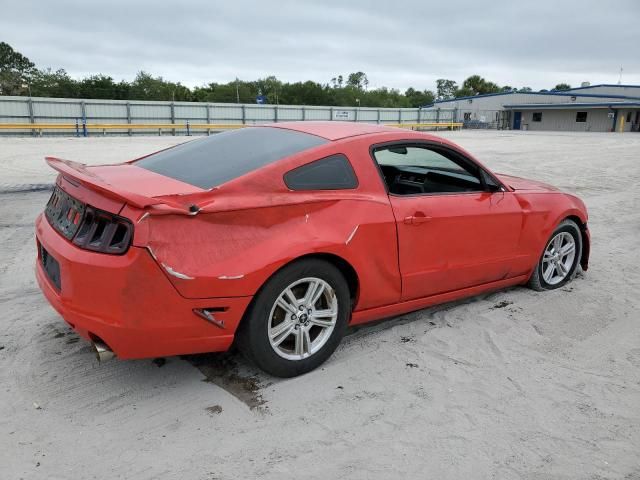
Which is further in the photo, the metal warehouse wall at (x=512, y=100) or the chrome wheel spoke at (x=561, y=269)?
the metal warehouse wall at (x=512, y=100)

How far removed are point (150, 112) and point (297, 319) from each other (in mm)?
34789

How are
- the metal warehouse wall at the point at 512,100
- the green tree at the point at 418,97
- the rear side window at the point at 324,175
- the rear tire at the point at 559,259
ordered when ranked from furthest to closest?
the green tree at the point at 418,97
the metal warehouse wall at the point at 512,100
the rear tire at the point at 559,259
the rear side window at the point at 324,175

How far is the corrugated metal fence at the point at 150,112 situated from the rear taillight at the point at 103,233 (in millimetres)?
30611

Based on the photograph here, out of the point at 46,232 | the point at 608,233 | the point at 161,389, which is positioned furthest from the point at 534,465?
the point at 608,233

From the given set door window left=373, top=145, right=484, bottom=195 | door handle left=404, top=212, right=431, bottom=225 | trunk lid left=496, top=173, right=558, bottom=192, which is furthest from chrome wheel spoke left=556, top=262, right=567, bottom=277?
door handle left=404, top=212, right=431, bottom=225

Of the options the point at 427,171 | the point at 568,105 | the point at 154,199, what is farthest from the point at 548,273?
the point at 568,105

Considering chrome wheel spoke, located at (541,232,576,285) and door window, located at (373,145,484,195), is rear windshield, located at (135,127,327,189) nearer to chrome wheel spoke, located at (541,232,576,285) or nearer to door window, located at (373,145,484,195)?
door window, located at (373,145,484,195)

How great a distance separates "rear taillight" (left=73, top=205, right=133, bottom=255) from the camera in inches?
103

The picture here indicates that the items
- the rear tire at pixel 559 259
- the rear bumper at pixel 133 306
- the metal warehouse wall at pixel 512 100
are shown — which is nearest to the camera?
the rear bumper at pixel 133 306

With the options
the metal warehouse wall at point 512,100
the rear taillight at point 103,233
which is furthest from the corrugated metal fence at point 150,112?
the rear taillight at point 103,233

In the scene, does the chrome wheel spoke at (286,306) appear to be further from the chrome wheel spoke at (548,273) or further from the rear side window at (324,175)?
the chrome wheel spoke at (548,273)

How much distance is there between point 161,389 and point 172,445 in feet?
1.83

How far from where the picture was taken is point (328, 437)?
2674 mm

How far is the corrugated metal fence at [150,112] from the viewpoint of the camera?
1180 inches
